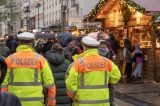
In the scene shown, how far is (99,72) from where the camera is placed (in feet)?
22.9

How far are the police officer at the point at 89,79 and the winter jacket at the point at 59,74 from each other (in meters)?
1.92

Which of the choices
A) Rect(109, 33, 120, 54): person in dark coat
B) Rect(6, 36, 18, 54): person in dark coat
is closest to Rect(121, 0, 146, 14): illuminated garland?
Rect(109, 33, 120, 54): person in dark coat

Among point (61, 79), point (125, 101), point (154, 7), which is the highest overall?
point (154, 7)

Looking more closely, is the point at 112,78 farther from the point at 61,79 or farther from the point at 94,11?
the point at 94,11

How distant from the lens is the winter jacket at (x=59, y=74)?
8.96m

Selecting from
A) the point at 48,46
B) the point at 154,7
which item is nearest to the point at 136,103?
the point at 48,46

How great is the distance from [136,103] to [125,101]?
0.55 meters

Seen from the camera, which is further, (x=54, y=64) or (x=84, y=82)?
(x=54, y=64)

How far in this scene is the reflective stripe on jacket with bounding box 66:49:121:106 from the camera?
6816 millimetres

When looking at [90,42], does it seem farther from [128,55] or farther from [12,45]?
[12,45]

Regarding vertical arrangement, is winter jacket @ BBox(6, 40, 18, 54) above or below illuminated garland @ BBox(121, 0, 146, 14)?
below

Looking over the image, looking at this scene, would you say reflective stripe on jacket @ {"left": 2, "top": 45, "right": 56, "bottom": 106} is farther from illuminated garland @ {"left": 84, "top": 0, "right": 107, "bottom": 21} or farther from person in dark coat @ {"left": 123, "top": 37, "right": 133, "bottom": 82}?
illuminated garland @ {"left": 84, "top": 0, "right": 107, "bottom": 21}

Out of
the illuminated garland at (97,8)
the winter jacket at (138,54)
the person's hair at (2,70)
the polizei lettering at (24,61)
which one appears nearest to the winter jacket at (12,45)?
the illuminated garland at (97,8)

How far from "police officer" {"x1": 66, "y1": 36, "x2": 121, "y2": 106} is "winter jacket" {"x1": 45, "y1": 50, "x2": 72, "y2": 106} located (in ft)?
6.31
